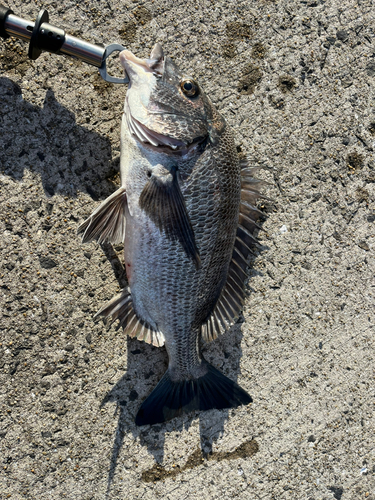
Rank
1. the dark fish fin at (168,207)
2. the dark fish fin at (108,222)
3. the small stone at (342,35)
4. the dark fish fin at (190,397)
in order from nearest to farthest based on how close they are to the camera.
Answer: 1. the dark fish fin at (168,207)
2. the dark fish fin at (108,222)
3. the dark fish fin at (190,397)
4. the small stone at (342,35)

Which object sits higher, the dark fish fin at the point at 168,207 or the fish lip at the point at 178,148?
the fish lip at the point at 178,148

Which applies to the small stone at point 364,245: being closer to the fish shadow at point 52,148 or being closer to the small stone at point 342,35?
the small stone at point 342,35

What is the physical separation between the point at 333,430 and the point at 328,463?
21 centimetres

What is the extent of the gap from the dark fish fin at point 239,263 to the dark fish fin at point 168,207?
1.25ft

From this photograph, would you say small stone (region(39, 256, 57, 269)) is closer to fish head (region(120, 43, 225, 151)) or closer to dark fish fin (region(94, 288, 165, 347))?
dark fish fin (region(94, 288, 165, 347))

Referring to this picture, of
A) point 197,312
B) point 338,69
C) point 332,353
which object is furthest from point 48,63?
point 332,353

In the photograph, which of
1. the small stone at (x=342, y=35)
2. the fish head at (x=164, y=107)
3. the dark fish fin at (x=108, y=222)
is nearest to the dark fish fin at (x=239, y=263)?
the fish head at (x=164, y=107)

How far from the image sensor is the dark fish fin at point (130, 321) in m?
1.99

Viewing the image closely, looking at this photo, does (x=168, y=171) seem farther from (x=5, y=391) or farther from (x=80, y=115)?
(x=5, y=391)

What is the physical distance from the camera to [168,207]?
5.63 feet

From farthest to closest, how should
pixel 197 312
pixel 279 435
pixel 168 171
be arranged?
pixel 279 435 < pixel 197 312 < pixel 168 171

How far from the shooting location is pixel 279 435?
Answer: 2.32 m

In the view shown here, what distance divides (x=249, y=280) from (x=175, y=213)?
846 millimetres

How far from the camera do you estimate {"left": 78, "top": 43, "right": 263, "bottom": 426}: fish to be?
173 centimetres
